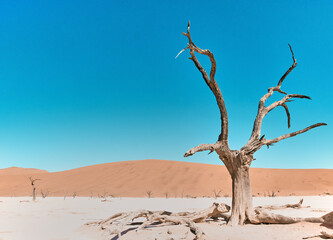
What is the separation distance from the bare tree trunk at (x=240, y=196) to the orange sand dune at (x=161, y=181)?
2721 centimetres

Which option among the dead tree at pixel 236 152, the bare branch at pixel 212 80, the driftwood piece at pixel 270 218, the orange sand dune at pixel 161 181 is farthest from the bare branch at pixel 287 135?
the orange sand dune at pixel 161 181

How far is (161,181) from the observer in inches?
1726

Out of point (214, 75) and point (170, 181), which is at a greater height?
point (214, 75)

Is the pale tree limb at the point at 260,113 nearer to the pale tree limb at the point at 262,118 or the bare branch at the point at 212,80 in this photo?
the pale tree limb at the point at 262,118

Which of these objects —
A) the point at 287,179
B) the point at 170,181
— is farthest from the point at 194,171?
the point at 287,179

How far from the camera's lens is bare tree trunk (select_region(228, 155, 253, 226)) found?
325 inches

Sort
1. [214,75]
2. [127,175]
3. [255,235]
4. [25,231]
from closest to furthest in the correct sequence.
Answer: [255,235] < [214,75] < [25,231] < [127,175]

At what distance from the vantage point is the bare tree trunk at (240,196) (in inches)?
325

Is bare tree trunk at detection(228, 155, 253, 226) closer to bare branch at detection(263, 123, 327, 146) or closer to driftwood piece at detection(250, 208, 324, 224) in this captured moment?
driftwood piece at detection(250, 208, 324, 224)

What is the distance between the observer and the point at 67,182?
48406 millimetres

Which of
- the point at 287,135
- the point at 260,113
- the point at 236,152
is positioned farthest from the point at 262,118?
the point at 236,152

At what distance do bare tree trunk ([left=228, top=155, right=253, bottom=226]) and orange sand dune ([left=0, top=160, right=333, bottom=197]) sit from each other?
27214mm

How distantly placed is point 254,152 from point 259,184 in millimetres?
36757

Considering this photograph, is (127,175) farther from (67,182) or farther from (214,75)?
(214,75)
